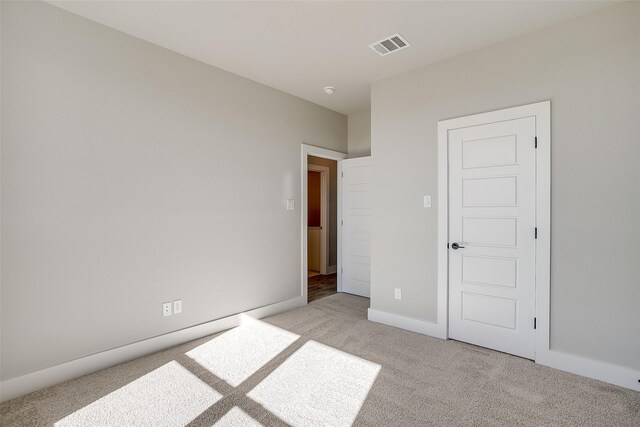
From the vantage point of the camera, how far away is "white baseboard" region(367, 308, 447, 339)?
3.12 m

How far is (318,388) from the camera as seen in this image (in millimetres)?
2209

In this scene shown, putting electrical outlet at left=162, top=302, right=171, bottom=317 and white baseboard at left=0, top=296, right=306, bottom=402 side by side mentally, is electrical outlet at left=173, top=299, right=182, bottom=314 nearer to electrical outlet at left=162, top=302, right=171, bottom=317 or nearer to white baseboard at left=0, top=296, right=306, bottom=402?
electrical outlet at left=162, top=302, right=171, bottom=317

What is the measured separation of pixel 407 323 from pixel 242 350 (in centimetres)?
170

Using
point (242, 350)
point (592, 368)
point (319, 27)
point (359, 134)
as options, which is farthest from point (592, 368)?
point (359, 134)

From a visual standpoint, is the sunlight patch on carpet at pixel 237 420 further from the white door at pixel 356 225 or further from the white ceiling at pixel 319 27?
the white door at pixel 356 225

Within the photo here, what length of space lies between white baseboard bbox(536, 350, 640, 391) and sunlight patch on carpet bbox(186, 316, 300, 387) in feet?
7.06

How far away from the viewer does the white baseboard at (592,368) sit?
2.20 metres

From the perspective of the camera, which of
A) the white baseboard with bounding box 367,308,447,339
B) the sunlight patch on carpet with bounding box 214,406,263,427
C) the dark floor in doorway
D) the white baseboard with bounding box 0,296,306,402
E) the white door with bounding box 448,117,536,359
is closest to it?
the sunlight patch on carpet with bounding box 214,406,263,427

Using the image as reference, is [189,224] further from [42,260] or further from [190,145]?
[42,260]

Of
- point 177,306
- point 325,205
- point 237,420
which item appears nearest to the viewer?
point 237,420

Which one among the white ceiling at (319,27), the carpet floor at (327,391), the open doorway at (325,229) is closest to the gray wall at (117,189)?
the white ceiling at (319,27)

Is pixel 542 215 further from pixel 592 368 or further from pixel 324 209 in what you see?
pixel 324 209

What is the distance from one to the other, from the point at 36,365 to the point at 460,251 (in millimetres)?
3497

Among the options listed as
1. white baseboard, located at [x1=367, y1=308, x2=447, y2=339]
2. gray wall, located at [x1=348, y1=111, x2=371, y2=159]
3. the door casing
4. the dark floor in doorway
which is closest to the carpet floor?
white baseboard, located at [x1=367, y1=308, x2=447, y2=339]
